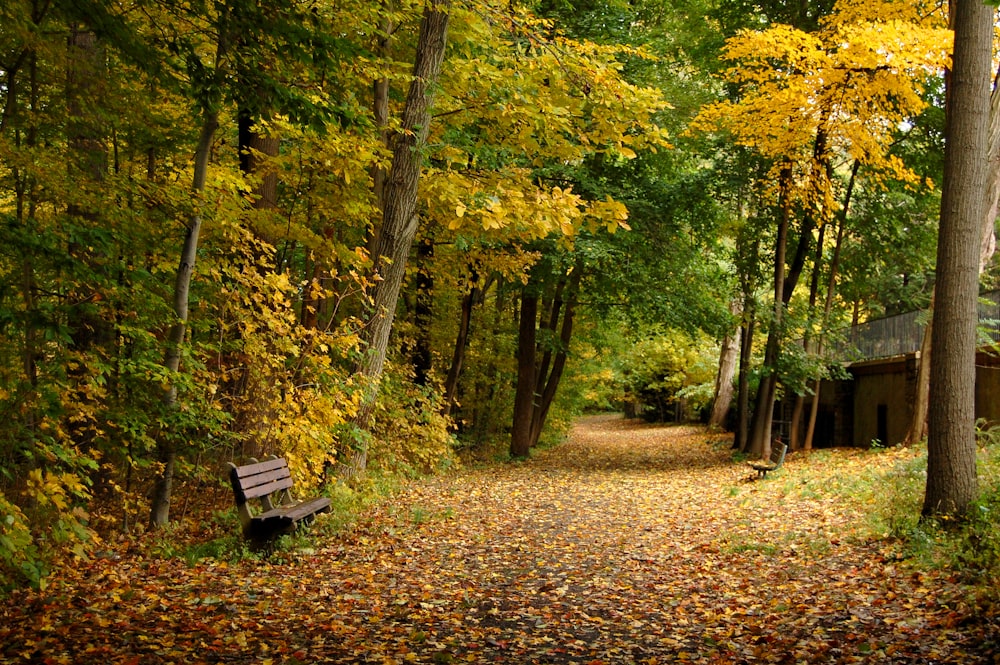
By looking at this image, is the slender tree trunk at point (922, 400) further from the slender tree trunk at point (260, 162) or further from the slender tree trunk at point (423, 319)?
the slender tree trunk at point (260, 162)

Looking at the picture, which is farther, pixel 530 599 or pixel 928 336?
pixel 928 336

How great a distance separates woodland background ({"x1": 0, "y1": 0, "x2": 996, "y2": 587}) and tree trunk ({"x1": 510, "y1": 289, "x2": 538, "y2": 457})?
84 millimetres

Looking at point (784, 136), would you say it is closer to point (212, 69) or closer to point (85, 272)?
point (212, 69)

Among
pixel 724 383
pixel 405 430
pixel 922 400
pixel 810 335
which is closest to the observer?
pixel 405 430

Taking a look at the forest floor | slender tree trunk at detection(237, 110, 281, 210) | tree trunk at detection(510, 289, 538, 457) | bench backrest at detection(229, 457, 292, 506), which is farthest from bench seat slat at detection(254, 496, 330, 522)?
tree trunk at detection(510, 289, 538, 457)

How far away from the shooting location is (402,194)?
10.4 m

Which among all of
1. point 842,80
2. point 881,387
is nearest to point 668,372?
point 881,387

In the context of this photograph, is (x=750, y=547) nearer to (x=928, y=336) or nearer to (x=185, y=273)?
(x=185, y=273)

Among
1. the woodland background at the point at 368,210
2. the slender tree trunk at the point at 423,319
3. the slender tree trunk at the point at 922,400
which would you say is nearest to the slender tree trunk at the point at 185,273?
the woodland background at the point at 368,210

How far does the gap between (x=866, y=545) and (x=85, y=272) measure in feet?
24.0

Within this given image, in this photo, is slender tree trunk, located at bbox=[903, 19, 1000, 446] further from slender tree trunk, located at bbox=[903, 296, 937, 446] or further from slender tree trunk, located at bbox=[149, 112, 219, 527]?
slender tree trunk, located at bbox=[149, 112, 219, 527]

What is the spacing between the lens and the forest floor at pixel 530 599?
484 cm

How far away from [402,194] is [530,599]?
590cm

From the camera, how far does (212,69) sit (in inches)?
211
